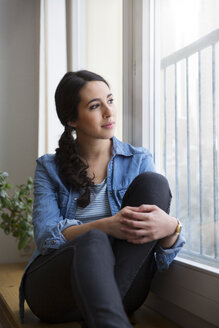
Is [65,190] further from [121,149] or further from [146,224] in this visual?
[146,224]

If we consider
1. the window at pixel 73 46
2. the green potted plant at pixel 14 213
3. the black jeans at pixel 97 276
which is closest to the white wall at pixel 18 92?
the window at pixel 73 46

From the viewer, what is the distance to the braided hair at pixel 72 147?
1585mm

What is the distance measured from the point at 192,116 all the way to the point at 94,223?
1.72ft

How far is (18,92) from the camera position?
306 cm

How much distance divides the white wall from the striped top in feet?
5.11

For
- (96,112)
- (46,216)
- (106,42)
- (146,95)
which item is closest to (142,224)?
(46,216)

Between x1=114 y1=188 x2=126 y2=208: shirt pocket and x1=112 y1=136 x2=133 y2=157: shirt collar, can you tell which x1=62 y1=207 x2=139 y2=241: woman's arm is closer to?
x1=114 y1=188 x2=126 y2=208: shirt pocket

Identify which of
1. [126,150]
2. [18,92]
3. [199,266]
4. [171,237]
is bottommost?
[199,266]

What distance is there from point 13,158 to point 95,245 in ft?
6.64

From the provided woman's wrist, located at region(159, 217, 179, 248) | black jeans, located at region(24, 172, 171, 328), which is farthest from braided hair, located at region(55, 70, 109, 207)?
woman's wrist, located at region(159, 217, 179, 248)

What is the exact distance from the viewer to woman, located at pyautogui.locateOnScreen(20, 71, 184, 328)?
3.55 ft

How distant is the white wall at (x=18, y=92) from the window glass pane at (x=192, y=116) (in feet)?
4.99

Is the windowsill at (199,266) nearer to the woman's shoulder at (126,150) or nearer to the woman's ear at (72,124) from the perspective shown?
the woman's shoulder at (126,150)

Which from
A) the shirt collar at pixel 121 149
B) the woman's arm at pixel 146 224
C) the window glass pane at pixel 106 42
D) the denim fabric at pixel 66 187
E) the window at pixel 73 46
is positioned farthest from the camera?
the window at pixel 73 46
